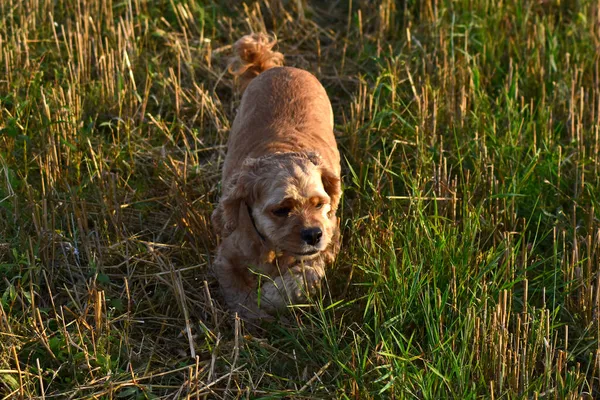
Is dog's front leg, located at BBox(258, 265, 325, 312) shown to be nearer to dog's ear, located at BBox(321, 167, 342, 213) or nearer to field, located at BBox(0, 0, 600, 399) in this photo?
field, located at BBox(0, 0, 600, 399)

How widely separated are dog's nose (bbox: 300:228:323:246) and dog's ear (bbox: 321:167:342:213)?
16.9 inches

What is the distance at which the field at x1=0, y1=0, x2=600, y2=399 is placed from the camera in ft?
13.9

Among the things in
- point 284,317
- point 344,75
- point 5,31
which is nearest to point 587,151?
point 344,75

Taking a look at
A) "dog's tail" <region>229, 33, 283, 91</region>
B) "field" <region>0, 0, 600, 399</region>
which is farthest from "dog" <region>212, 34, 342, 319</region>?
"dog's tail" <region>229, 33, 283, 91</region>

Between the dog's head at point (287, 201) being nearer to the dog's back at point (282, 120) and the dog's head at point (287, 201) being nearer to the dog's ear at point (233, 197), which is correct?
the dog's ear at point (233, 197)

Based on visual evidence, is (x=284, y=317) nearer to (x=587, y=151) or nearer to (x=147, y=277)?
(x=147, y=277)

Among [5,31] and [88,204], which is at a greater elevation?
[5,31]

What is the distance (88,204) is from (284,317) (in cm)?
142

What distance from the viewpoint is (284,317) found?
4.80 metres

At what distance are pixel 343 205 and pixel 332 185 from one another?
64 centimetres

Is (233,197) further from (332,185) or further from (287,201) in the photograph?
(332,185)

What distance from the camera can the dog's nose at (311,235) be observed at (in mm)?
4586

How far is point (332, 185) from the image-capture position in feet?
16.4

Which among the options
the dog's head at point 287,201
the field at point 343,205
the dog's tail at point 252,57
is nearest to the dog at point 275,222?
the dog's head at point 287,201
